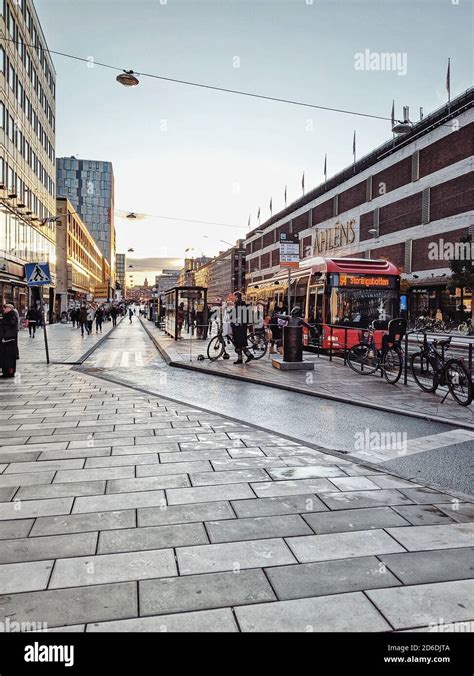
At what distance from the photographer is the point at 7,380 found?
11570 millimetres

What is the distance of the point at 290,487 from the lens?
4457 millimetres

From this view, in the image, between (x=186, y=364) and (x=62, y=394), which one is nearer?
(x=62, y=394)

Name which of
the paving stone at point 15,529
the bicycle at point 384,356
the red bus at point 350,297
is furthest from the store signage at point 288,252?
the paving stone at point 15,529

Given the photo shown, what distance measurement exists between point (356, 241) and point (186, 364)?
135 feet

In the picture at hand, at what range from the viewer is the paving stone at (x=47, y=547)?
3.19 m

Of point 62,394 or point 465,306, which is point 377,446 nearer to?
point 62,394

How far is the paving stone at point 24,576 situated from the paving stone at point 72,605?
Result: 0.23 feet

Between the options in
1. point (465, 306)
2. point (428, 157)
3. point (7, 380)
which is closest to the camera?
point (7, 380)

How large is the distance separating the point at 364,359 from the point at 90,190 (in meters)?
138

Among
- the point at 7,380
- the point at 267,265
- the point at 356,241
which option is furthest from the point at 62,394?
the point at 267,265

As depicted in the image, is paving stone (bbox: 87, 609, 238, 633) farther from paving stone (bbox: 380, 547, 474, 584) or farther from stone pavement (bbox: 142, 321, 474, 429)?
stone pavement (bbox: 142, 321, 474, 429)

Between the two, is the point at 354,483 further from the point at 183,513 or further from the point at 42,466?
the point at 42,466
